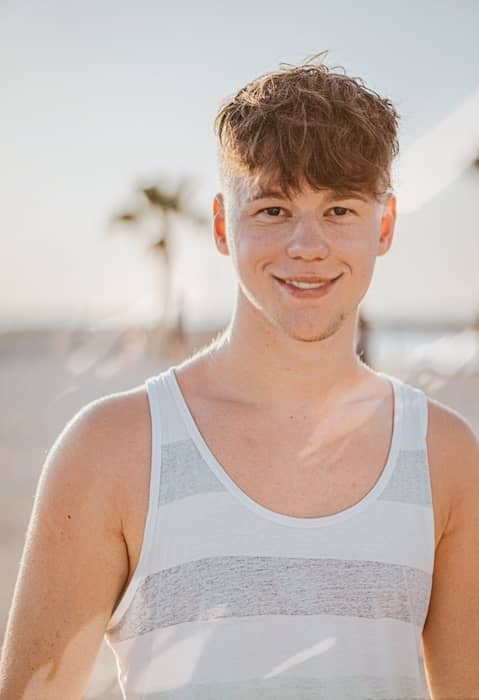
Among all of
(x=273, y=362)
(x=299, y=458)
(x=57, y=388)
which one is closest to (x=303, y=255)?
(x=273, y=362)

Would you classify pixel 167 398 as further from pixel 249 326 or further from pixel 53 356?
pixel 53 356

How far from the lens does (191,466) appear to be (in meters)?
2.52

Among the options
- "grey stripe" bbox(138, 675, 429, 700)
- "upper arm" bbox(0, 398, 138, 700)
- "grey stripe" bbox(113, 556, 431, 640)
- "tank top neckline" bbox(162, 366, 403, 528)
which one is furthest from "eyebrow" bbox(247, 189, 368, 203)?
"grey stripe" bbox(138, 675, 429, 700)

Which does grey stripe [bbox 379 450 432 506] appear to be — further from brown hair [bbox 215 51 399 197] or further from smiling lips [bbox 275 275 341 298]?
brown hair [bbox 215 51 399 197]

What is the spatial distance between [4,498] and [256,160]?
392 inches

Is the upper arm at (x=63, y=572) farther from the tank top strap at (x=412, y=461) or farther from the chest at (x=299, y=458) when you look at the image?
the tank top strap at (x=412, y=461)

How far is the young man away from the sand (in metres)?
3.62

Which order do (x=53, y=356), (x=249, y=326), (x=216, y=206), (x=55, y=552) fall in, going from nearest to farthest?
(x=55, y=552) < (x=249, y=326) < (x=216, y=206) < (x=53, y=356)

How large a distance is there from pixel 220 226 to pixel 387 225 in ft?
1.67

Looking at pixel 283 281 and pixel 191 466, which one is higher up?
pixel 283 281

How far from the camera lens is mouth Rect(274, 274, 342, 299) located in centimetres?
265

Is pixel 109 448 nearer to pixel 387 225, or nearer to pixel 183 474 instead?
pixel 183 474

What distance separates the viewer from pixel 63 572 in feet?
7.89

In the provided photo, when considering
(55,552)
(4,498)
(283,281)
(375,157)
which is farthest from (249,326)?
(4,498)
